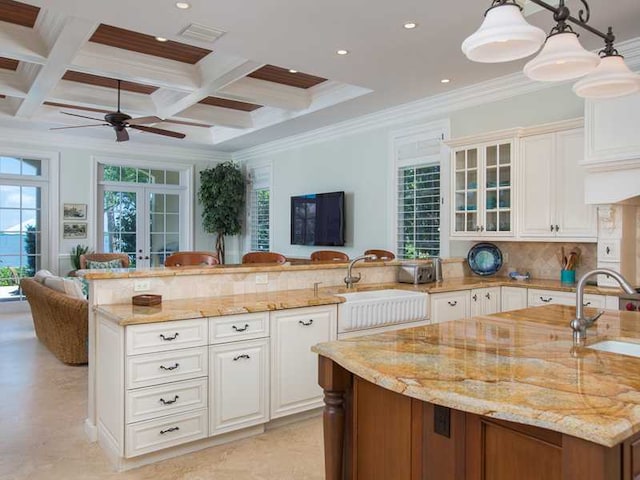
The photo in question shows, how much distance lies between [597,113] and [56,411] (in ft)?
15.4

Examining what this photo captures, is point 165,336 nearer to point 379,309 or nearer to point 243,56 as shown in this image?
point 379,309

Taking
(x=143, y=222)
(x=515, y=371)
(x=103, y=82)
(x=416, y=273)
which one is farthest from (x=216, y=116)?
(x=515, y=371)

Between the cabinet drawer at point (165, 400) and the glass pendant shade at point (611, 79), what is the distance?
252 centimetres

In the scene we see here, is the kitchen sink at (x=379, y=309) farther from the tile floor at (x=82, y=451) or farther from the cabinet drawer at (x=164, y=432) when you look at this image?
the cabinet drawer at (x=164, y=432)

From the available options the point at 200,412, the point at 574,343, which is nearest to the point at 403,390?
the point at 574,343

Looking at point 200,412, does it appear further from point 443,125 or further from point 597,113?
point 443,125

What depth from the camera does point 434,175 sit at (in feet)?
18.4

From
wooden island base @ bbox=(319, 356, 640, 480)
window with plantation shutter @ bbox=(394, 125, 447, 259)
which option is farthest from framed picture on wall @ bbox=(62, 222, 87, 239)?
wooden island base @ bbox=(319, 356, 640, 480)

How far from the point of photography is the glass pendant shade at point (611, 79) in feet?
6.82

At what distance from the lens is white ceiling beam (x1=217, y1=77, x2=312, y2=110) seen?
5812mm

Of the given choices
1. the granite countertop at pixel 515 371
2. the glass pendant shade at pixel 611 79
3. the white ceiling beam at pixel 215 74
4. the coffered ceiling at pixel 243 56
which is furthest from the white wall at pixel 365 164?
the granite countertop at pixel 515 371

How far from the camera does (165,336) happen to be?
267cm

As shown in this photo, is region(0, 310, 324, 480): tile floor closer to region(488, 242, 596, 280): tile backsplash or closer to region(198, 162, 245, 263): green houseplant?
region(488, 242, 596, 280): tile backsplash

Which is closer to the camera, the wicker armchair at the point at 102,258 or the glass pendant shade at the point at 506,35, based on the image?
the glass pendant shade at the point at 506,35
